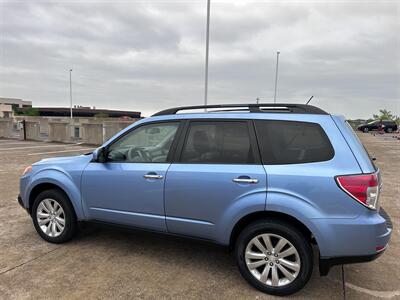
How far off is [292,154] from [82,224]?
2.71 meters

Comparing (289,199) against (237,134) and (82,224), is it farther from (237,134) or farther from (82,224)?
(82,224)

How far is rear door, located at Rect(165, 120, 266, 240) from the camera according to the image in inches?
123

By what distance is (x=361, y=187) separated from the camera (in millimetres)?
2779

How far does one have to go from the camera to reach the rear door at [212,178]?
123 inches

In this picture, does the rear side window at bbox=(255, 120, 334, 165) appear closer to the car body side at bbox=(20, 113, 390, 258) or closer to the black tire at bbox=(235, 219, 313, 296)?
the car body side at bbox=(20, 113, 390, 258)

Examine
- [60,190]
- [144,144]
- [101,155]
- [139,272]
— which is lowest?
[139,272]

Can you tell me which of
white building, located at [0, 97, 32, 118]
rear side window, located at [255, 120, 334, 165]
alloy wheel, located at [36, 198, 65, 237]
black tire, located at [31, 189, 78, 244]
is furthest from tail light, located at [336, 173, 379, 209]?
white building, located at [0, 97, 32, 118]

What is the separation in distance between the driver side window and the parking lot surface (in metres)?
0.87

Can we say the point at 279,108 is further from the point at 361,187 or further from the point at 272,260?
the point at 272,260

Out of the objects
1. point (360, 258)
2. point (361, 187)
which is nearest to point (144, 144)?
point (361, 187)

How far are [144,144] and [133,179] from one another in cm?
58

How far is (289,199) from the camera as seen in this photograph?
116 inches

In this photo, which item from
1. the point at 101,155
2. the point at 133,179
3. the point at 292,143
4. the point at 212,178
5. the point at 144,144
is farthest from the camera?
the point at 144,144

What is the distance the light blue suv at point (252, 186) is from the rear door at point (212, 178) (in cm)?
1
